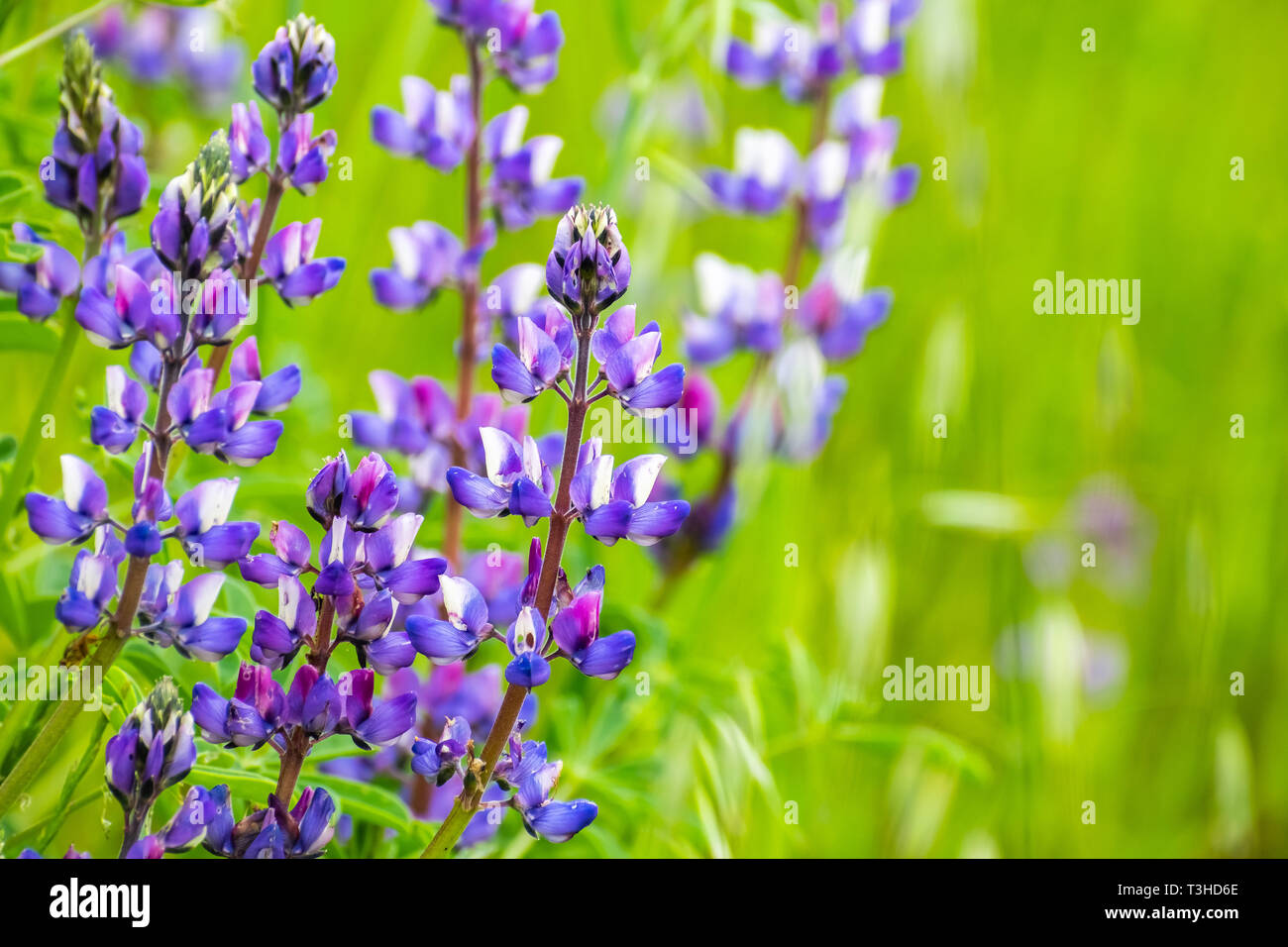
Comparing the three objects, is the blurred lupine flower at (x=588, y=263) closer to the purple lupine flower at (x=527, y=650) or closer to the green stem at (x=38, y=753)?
the purple lupine flower at (x=527, y=650)

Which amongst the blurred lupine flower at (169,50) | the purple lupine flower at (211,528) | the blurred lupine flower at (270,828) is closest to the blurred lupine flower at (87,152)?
the purple lupine flower at (211,528)

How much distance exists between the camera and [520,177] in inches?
59.6

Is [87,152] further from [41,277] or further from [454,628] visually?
[454,628]

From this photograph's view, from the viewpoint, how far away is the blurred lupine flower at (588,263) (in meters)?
0.95

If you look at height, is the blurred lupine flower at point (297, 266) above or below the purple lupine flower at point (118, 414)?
above

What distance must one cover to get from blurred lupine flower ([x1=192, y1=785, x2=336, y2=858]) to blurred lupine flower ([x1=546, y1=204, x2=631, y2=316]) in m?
0.44

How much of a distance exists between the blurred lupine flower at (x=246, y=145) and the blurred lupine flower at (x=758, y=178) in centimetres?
96

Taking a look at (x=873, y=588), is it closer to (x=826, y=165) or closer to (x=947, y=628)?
(x=826, y=165)

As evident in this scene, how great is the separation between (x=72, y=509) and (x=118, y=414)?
0.09 metres

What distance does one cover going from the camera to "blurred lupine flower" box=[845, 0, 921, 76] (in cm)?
196

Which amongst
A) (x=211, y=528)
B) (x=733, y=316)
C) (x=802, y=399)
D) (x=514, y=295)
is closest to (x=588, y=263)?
(x=211, y=528)

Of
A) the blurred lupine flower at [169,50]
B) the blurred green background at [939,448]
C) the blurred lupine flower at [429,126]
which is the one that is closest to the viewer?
the blurred lupine flower at [429,126]

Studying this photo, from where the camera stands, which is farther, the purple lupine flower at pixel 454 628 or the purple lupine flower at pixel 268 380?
the purple lupine flower at pixel 268 380
